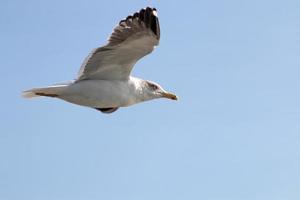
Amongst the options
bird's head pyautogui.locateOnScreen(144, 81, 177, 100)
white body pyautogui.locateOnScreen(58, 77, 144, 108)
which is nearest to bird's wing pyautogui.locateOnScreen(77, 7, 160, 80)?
white body pyautogui.locateOnScreen(58, 77, 144, 108)

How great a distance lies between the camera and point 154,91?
18234 millimetres

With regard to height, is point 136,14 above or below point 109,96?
above

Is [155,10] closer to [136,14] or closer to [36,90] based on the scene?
[136,14]

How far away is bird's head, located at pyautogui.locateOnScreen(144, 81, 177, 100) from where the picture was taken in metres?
18.0

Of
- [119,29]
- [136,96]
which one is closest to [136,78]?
[136,96]

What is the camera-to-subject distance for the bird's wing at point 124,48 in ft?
53.9

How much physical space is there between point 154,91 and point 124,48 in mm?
1795

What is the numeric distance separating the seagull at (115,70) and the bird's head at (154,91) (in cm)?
37

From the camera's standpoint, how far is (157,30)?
1645 cm

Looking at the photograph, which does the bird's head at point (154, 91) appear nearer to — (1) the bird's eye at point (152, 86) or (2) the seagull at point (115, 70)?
(1) the bird's eye at point (152, 86)

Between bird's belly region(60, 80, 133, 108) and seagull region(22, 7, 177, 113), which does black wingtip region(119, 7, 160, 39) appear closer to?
seagull region(22, 7, 177, 113)

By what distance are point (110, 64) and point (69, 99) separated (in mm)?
1056

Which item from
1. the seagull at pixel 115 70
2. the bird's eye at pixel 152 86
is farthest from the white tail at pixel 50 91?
the bird's eye at pixel 152 86

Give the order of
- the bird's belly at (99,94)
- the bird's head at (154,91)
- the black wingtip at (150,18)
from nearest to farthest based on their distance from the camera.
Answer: the black wingtip at (150,18), the bird's belly at (99,94), the bird's head at (154,91)
